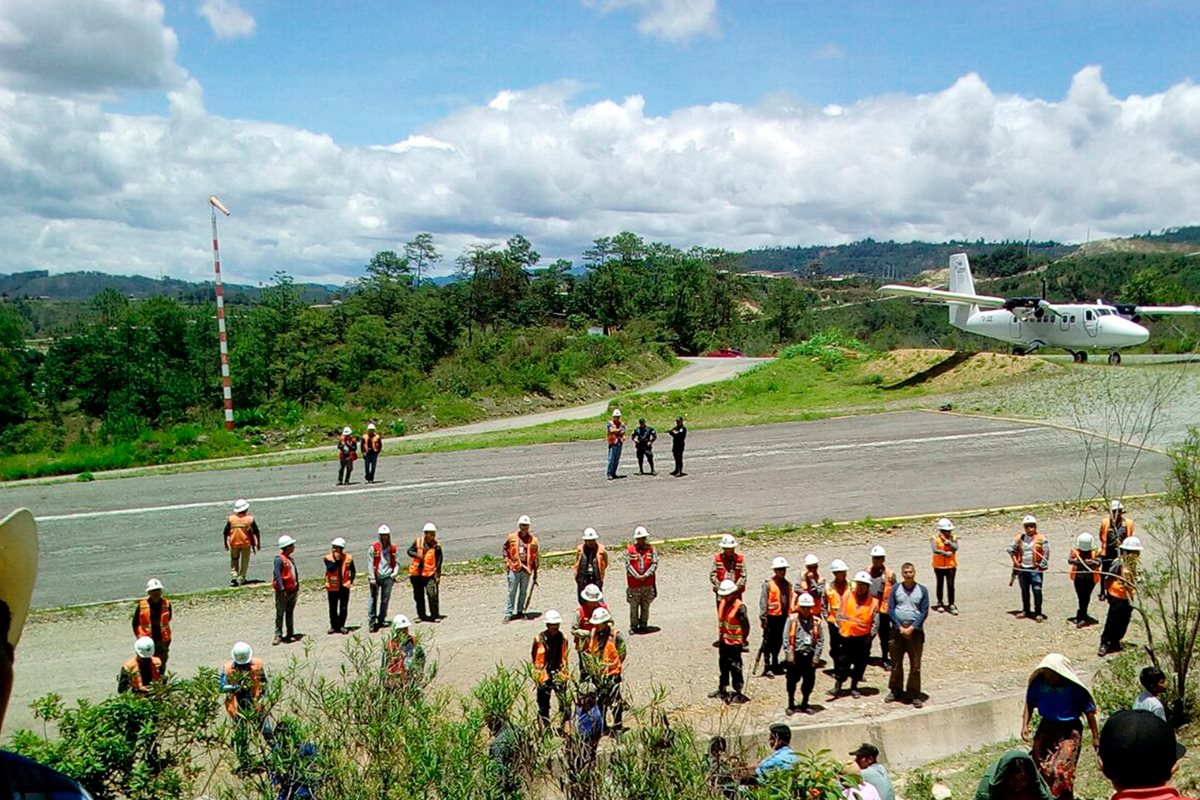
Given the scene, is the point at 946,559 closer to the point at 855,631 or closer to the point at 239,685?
the point at 855,631

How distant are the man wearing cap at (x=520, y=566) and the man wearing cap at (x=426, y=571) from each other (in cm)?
120

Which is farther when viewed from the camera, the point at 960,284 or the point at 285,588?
the point at 960,284

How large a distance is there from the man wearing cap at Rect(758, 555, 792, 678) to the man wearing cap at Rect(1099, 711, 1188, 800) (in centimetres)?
746

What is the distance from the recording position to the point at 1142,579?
10648 millimetres

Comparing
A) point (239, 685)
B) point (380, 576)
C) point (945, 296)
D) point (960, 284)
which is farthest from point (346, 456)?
point (960, 284)

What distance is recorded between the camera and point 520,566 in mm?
14555

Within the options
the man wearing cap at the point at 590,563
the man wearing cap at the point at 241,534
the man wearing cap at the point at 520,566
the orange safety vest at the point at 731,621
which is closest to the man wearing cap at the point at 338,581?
the man wearing cap at the point at 520,566

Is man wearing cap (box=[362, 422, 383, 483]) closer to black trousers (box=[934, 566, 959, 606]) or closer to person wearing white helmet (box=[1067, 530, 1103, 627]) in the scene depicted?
black trousers (box=[934, 566, 959, 606])

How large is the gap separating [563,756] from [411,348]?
5765 cm

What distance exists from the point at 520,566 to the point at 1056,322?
31760 millimetres

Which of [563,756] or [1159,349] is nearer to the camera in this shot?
[563,756]

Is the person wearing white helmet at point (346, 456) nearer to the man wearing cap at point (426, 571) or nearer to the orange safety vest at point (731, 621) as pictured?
the man wearing cap at point (426, 571)

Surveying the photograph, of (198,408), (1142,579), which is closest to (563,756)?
(1142,579)

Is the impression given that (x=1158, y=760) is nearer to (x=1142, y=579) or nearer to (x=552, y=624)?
(x=552, y=624)
